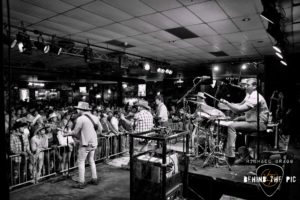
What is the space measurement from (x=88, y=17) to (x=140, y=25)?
4.51ft

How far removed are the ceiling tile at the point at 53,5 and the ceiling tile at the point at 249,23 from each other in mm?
3966

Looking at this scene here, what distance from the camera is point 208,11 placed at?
15.3 ft

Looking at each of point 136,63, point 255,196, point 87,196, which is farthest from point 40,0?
point 136,63

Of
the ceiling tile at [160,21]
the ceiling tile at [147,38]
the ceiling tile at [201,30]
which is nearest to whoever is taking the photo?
the ceiling tile at [160,21]

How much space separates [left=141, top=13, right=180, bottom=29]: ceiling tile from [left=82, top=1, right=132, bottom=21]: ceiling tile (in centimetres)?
50

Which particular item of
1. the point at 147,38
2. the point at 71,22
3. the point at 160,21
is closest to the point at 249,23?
the point at 160,21

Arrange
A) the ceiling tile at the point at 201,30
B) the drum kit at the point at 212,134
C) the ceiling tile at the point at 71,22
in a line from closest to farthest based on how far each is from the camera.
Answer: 1. the drum kit at the point at 212,134
2. the ceiling tile at the point at 71,22
3. the ceiling tile at the point at 201,30

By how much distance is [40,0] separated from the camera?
414 cm

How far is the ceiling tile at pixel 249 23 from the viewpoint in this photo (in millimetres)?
5023

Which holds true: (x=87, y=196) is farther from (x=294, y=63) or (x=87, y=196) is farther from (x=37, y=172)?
(x=294, y=63)

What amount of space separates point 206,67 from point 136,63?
4.72m

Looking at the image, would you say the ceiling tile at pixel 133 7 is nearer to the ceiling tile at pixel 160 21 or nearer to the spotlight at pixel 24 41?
the ceiling tile at pixel 160 21

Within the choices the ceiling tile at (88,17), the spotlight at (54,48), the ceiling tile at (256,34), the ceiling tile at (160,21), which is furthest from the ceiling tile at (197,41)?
the spotlight at (54,48)

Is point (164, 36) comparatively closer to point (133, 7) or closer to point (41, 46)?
→ point (133, 7)
